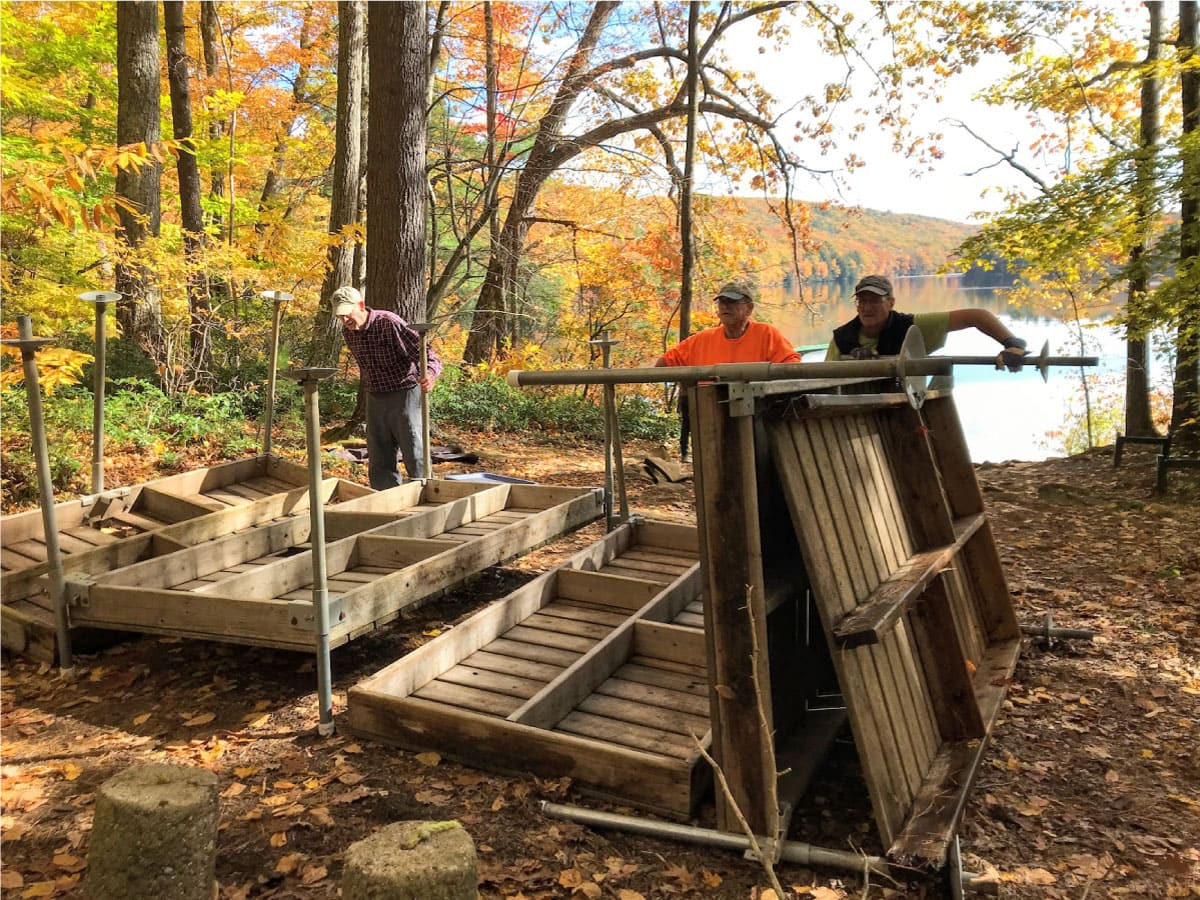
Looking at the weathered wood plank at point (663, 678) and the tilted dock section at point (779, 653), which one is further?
the weathered wood plank at point (663, 678)

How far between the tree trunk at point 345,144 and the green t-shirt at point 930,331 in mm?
8409

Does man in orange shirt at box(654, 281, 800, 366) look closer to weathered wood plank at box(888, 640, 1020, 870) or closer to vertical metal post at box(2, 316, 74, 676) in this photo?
weathered wood plank at box(888, 640, 1020, 870)

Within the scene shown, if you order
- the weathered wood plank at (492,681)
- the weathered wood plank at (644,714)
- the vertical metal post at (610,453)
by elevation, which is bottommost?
the weathered wood plank at (644,714)

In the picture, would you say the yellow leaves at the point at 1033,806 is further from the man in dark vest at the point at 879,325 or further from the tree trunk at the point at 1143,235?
the tree trunk at the point at 1143,235

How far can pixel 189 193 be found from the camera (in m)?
11.4

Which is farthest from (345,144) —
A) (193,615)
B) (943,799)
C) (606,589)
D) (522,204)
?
(943,799)

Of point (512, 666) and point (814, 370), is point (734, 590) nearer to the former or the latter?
point (814, 370)

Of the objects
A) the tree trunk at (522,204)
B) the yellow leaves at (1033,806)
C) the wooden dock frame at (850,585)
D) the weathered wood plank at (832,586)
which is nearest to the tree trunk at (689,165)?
the tree trunk at (522,204)

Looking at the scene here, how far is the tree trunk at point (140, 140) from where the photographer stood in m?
9.87

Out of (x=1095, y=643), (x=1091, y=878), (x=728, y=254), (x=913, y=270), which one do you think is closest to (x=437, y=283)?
(x=728, y=254)

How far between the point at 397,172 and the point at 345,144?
127 inches

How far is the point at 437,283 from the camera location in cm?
1259

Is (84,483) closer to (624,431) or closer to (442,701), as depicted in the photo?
(442,701)

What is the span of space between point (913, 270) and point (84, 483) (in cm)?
4172
